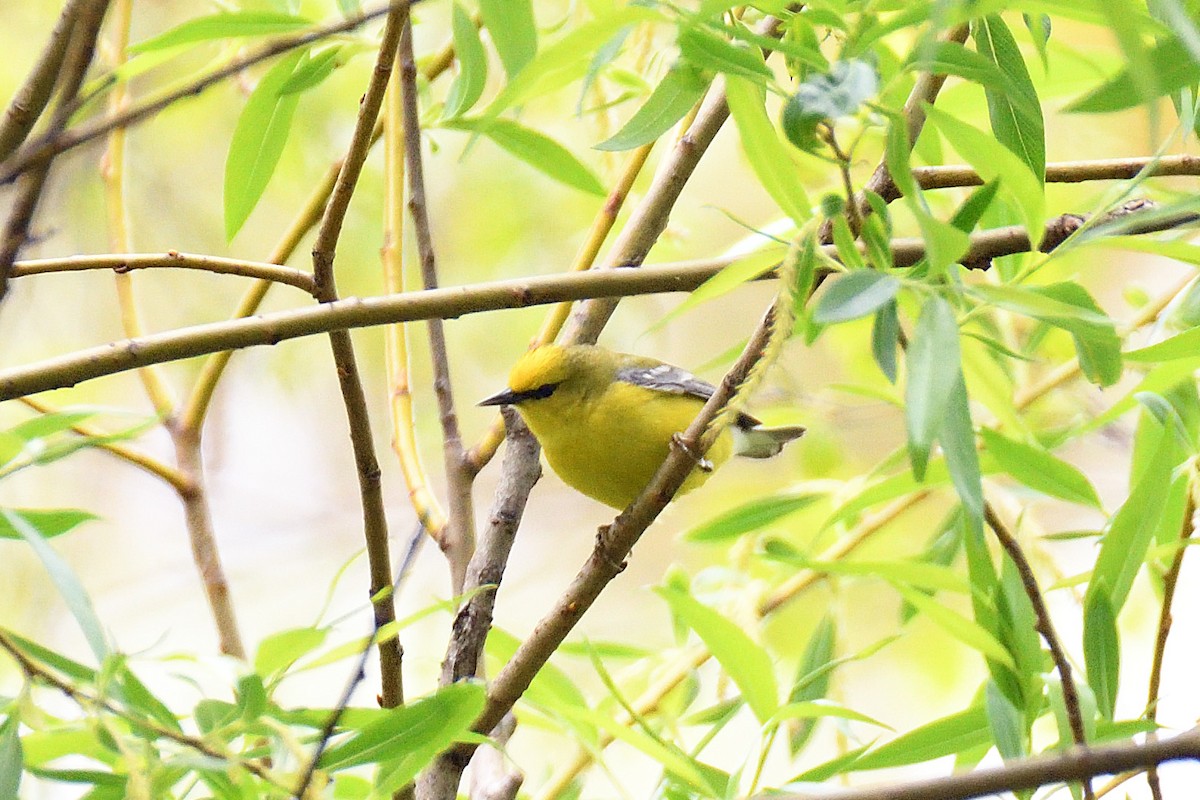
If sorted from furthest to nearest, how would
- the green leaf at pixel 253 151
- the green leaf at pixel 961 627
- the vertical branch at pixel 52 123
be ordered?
the green leaf at pixel 253 151
the green leaf at pixel 961 627
the vertical branch at pixel 52 123

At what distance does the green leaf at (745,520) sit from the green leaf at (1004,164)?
645mm

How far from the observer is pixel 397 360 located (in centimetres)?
134

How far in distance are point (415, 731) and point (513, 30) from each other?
21.4 inches

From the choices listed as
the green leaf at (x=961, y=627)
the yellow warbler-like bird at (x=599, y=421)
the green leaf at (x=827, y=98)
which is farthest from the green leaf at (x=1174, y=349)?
the yellow warbler-like bird at (x=599, y=421)

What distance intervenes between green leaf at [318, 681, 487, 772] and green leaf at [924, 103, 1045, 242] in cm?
49

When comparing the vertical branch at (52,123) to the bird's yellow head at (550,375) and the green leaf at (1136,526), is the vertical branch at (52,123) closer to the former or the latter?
the green leaf at (1136,526)

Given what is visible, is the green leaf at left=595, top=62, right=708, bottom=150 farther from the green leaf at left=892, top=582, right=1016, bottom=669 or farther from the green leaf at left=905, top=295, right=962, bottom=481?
the green leaf at left=892, top=582, right=1016, bottom=669

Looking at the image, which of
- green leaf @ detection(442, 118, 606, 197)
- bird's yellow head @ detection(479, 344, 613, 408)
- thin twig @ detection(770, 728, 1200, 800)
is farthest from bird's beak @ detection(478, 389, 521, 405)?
thin twig @ detection(770, 728, 1200, 800)

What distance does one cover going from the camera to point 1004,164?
0.73 meters

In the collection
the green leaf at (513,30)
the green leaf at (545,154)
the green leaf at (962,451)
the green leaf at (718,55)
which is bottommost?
the green leaf at (962,451)

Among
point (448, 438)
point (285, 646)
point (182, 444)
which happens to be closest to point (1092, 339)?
point (285, 646)

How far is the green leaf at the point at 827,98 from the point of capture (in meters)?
0.65

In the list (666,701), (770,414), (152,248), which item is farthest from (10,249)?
(152,248)

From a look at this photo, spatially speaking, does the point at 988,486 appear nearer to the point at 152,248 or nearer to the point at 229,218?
the point at 229,218
